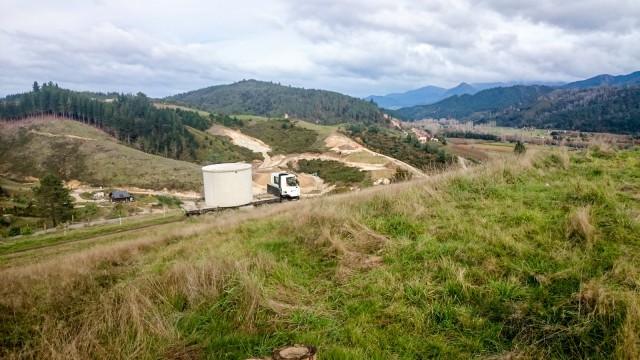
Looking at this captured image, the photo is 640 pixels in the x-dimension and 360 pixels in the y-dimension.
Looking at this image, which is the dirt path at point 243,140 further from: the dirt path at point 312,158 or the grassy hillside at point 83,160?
the grassy hillside at point 83,160

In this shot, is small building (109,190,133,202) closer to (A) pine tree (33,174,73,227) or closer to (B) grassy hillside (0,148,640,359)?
(A) pine tree (33,174,73,227)

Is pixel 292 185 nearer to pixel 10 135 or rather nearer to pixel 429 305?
pixel 429 305

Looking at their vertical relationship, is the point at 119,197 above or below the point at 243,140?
below

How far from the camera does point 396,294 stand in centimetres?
492

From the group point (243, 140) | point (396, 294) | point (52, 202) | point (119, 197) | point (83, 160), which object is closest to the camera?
point (396, 294)

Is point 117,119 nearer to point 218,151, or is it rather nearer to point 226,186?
point 218,151

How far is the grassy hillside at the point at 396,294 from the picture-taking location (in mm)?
3977

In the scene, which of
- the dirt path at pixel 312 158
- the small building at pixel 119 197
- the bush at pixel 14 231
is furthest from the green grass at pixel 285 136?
the bush at pixel 14 231

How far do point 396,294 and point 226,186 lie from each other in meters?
26.5

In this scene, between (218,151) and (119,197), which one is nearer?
(119,197)

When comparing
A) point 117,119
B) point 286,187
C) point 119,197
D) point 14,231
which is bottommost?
point 14,231

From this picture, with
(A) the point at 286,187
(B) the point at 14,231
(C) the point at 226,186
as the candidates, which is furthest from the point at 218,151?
(C) the point at 226,186

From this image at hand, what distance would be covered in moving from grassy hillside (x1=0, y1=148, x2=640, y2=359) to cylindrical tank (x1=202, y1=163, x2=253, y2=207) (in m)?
22.0

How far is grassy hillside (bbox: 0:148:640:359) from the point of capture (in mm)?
3977
